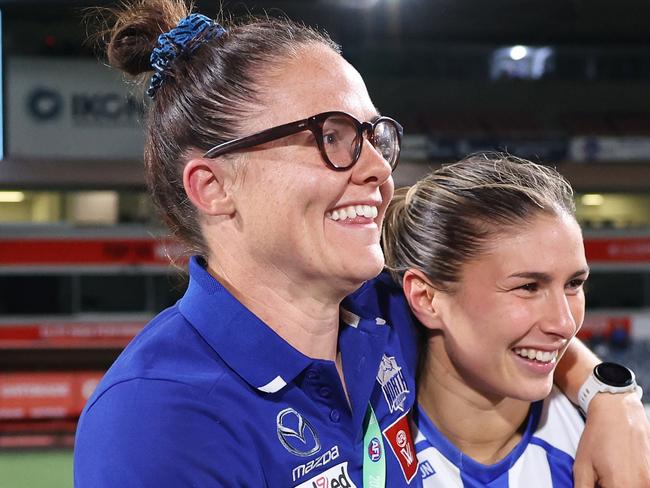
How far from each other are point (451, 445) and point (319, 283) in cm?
41

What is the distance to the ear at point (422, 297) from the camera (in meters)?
1.30

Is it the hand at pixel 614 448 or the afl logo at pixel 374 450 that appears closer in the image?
the afl logo at pixel 374 450

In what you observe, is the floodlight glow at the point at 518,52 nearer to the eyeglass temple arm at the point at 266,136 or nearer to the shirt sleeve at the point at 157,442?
the eyeglass temple arm at the point at 266,136

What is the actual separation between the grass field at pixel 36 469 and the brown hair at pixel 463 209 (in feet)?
10.1

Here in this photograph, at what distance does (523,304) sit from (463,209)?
190 millimetres

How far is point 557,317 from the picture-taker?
3.82ft

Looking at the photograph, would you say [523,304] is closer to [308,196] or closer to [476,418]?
[476,418]

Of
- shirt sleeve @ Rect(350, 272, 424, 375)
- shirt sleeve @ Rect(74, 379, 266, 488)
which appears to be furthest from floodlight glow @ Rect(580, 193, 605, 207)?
shirt sleeve @ Rect(74, 379, 266, 488)

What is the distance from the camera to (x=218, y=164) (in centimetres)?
102

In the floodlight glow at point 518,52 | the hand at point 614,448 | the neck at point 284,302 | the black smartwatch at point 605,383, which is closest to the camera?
the neck at point 284,302

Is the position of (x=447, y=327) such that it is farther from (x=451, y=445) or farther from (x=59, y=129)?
(x=59, y=129)

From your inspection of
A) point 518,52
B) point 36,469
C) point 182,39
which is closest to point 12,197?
point 36,469

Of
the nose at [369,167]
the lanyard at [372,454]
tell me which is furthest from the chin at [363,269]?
the lanyard at [372,454]

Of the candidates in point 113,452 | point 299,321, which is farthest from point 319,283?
point 113,452
